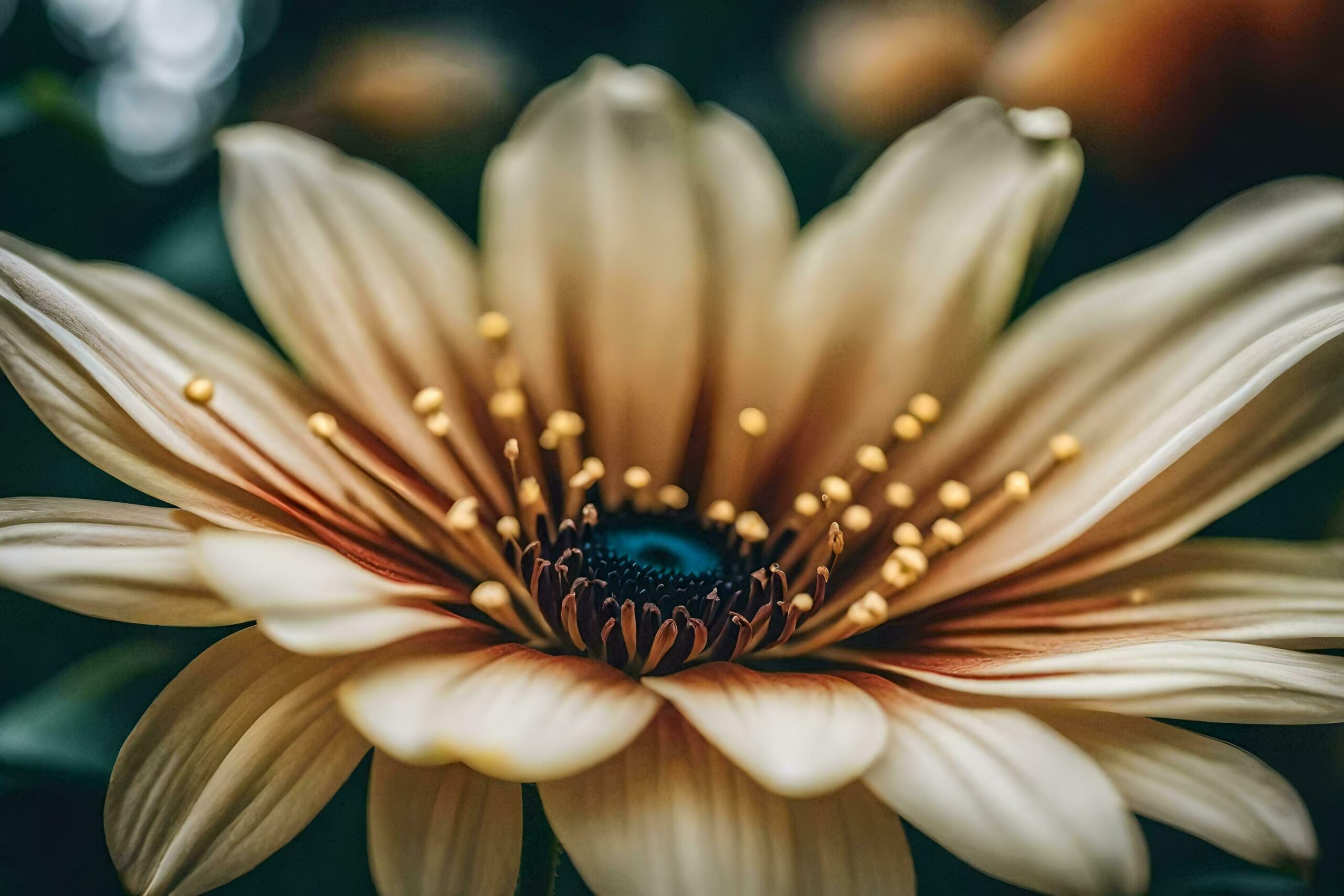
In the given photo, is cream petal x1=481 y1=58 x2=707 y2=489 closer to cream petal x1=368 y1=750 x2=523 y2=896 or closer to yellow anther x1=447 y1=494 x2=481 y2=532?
yellow anther x1=447 y1=494 x2=481 y2=532

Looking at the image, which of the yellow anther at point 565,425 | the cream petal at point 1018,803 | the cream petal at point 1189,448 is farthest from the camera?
the yellow anther at point 565,425

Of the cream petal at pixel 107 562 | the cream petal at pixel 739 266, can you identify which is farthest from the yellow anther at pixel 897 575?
the cream petal at pixel 107 562

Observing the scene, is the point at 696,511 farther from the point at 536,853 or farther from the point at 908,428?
the point at 536,853

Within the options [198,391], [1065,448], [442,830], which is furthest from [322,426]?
[1065,448]

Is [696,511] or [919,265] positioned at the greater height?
[919,265]

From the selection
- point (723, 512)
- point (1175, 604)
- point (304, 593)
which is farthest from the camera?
point (723, 512)

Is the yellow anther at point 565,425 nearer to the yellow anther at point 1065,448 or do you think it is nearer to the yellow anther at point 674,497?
the yellow anther at point 674,497

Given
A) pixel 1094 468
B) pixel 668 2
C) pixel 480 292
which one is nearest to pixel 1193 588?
pixel 1094 468

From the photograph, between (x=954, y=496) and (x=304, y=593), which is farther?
(x=954, y=496)

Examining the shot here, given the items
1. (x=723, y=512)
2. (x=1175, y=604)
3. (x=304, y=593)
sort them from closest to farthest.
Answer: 1. (x=304, y=593)
2. (x=1175, y=604)
3. (x=723, y=512)
